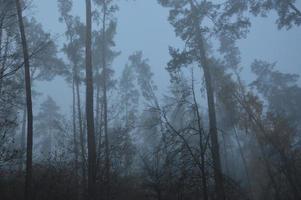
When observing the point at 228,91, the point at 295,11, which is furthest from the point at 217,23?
the point at 228,91

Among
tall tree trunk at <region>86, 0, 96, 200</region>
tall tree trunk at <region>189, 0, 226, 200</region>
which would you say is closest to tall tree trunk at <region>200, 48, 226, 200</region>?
tall tree trunk at <region>189, 0, 226, 200</region>

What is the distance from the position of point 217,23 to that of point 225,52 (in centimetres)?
1260

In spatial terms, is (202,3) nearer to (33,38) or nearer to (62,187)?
(62,187)

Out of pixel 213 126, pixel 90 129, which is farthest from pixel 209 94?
pixel 90 129

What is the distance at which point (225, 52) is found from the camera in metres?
30.7

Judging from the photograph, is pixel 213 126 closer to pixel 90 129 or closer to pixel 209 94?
Result: pixel 209 94

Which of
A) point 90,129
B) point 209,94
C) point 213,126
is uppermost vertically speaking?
point 209,94

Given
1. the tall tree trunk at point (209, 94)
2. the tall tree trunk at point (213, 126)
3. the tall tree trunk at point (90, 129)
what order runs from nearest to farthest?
1. the tall tree trunk at point (90, 129)
2. the tall tree trunk at point (213, 126)
3. the tall tree trunk at point (209, 94)

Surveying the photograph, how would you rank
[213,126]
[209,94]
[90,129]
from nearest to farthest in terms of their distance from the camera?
[90,129] → [213,126] → [209,94]

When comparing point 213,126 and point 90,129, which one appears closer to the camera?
point 90,129

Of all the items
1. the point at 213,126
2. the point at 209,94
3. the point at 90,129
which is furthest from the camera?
the point at 209,94

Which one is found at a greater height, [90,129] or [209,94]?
[209,94]

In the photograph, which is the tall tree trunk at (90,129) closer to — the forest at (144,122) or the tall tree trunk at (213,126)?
the forest at (144,122)

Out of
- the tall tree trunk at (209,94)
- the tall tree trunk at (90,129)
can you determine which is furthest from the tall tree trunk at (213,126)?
the tall tree trunk at (90,129)
